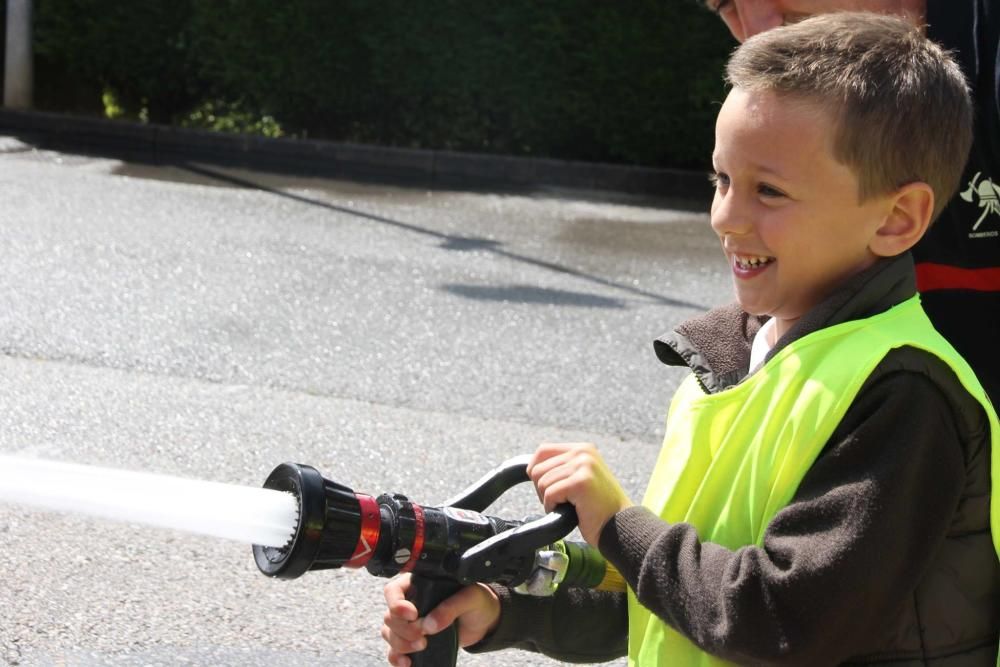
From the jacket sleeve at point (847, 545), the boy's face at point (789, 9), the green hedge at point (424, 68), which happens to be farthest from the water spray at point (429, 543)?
the green hedge at point (424, 68)

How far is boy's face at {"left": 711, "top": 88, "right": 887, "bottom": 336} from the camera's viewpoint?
1757mm

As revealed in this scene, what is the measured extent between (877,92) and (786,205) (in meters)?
0.16

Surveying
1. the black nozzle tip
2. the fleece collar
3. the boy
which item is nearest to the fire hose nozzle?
the black nozzle tip

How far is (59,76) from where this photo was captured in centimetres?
1475

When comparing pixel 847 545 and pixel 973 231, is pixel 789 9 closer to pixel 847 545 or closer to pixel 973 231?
pixel 973 231

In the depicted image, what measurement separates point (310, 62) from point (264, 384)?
27.1ft

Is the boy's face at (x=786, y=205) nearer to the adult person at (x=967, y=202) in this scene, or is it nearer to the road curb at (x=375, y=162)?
the adult person at (x=967, y=202)

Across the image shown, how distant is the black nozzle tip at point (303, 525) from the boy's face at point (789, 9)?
43.3 inches

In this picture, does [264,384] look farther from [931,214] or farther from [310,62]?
[310,62]

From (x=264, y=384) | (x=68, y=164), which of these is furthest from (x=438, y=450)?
(x=68, y=164)

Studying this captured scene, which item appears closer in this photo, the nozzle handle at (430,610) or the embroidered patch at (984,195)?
the nozzle handle at (430,610)

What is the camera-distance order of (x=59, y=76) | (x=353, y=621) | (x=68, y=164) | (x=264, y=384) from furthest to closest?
1. (x=59, y=76)
2. (x=68, y=164)
3. (x=264, y=384)
4. (x=353, y=621)

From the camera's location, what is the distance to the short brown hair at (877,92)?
1744 millimetres

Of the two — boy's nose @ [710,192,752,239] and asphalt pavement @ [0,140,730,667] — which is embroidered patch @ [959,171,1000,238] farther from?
asphalt pavement @ [0,140,730,667]
